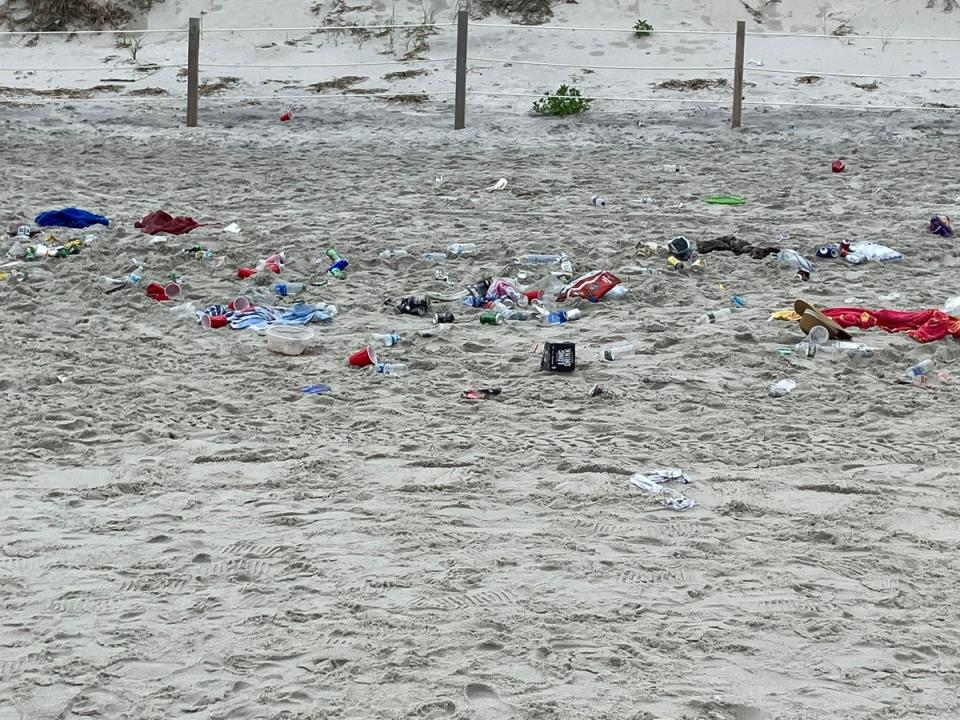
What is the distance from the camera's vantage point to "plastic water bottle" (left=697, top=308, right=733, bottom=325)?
680 cm

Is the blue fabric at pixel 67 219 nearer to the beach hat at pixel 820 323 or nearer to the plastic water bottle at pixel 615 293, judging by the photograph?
the plastic water bottle at pixel 615 293

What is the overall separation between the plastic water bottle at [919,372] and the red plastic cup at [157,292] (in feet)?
13.3

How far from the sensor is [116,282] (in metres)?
7.62

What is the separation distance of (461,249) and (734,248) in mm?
1770

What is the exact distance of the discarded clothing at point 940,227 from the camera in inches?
344

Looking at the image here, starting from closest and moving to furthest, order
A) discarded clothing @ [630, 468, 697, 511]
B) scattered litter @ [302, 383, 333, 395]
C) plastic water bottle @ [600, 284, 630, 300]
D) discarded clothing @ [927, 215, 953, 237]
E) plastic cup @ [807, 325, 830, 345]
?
discarded clothing @ [630, 468, 697, 511]
scattered litter @ [302, 383, 333, 395]
plastic cup @ [807, 325, 830, 345]
plastic water bottle @ [600, 284, 630, 300]
discarded clothing @ [927, 215, 953, 237]

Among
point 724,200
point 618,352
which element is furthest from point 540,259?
point 724,200

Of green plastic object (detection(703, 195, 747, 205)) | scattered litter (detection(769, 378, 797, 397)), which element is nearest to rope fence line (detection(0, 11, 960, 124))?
green plastic object (detection(703, 195, 747, 205))

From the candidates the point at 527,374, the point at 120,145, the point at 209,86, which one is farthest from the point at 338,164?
the point at 527,374

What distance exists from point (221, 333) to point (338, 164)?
5.26 meters

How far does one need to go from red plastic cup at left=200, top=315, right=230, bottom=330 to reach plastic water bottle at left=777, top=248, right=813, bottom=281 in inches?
132

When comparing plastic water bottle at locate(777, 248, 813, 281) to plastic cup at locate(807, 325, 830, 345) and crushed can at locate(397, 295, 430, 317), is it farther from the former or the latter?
crushed can at locate(397, 295, 430, 317)

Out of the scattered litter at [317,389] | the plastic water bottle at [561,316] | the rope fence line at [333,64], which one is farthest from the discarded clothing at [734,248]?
the rope fence line at [333,64]

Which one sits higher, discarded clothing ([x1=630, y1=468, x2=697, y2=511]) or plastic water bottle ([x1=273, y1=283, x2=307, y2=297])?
plastic water bottle ([x1=273, y1=283, x2=307, y2=297])
